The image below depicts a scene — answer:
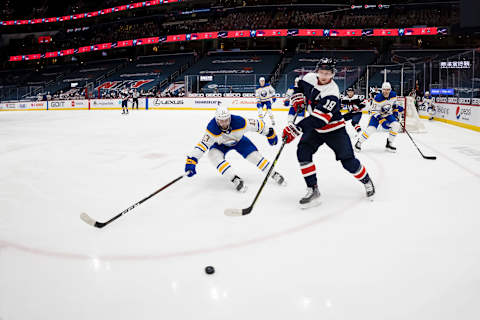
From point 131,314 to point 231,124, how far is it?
2588 mm

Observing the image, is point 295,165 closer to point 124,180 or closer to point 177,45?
point 124,180

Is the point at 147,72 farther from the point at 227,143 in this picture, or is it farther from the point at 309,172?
the point at 309,172

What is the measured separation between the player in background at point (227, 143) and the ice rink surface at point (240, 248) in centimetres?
22

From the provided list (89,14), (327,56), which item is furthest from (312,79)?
(89,14)

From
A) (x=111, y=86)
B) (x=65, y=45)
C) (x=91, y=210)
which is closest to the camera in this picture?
(x=91, y=210)

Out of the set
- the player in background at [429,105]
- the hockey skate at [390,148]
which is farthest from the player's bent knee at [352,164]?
the player in background at [429,105]

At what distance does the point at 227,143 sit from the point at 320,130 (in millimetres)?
1156

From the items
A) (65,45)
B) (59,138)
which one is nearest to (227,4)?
(65,45)

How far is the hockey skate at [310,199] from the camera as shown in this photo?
11.7ft

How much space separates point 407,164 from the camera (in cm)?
565

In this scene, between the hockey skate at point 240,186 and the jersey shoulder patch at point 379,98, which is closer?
the hockey skate at point 240,186

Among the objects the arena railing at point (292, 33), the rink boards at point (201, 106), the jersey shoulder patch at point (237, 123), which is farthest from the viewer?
the arena railing at point (292, 33)

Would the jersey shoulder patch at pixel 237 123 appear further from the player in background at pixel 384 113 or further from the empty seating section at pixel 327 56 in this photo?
the empty seating section at pixel 327 56

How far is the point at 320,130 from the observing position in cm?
363
